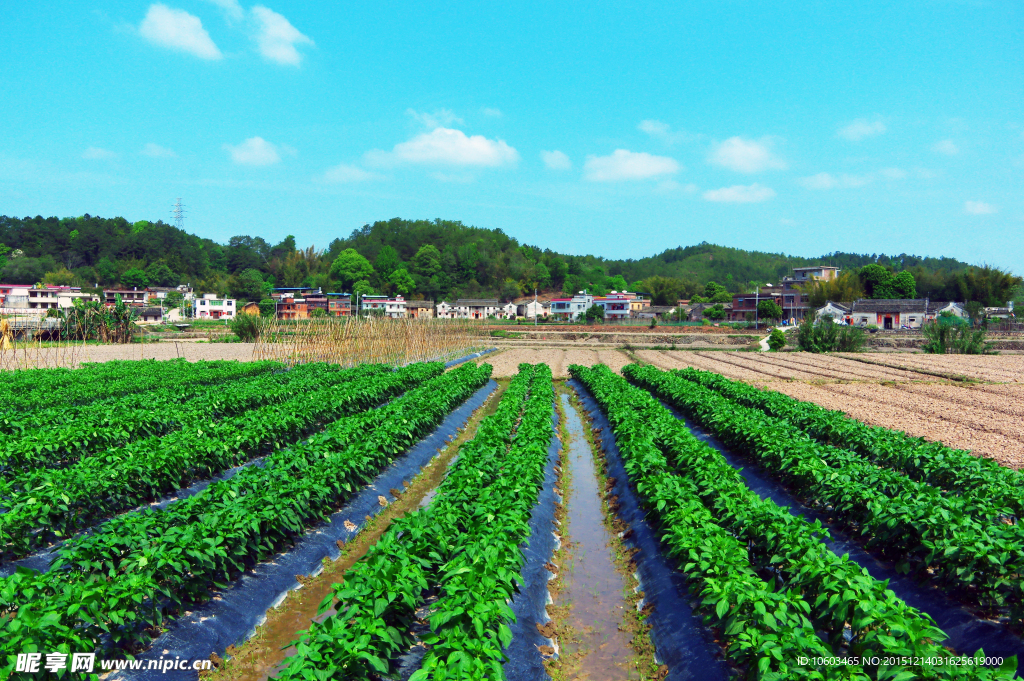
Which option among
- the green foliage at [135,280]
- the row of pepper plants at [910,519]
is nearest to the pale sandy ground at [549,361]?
the row of pepper plants at [910,519]

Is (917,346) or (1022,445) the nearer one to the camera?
(1022,445)

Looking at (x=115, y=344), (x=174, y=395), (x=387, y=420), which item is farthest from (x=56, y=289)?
(x=387, y=420)

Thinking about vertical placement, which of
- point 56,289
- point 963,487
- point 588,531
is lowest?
point 588,531

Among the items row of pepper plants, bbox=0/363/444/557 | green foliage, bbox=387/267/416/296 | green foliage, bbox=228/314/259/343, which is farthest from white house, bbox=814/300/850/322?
green foliage, bbox=387/267/416/296

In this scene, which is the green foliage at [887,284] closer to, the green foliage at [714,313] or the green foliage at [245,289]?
the green foliage at [714,313]

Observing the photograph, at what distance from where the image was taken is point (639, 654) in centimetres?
516

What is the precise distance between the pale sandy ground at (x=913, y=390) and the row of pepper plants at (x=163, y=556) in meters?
11.3

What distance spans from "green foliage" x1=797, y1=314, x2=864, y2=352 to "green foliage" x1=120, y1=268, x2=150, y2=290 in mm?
110648

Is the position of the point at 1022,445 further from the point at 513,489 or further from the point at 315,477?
the point at 315,477

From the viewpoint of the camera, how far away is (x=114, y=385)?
15.0m

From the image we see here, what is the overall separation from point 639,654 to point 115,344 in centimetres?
4591

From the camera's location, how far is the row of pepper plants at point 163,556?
3892mm

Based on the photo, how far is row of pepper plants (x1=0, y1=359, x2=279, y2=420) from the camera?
12292 millimetres

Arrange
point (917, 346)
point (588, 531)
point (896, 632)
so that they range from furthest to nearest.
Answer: point (917, 346) → point (588, 531) → point (896, 632)
